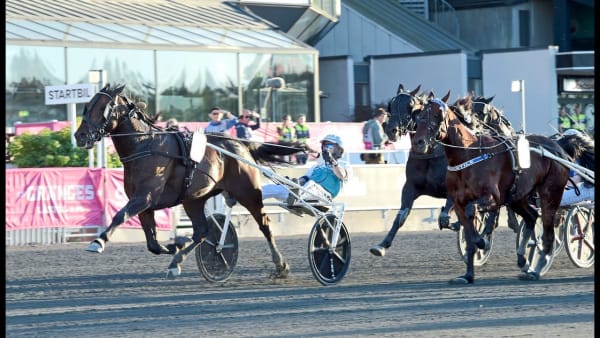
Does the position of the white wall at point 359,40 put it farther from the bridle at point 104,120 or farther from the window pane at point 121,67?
the bridle at point 104,120

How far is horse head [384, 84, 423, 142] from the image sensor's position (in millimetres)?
11430

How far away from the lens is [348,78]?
3353cm

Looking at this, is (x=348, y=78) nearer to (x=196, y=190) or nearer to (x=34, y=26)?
(x=34, y=26)

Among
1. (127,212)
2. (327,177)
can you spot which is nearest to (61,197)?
(327,177)

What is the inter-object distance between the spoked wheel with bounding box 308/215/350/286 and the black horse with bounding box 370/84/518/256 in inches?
16.3

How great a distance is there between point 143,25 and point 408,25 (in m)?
12.8

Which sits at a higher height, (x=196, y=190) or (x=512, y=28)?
(x=512, y=28)

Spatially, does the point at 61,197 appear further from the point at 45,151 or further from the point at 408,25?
the point at 408,25

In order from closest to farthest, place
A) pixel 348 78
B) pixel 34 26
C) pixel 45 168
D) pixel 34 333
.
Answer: pixel 34 333, pixel 45 168, pixel 34 26, pixel 348 78

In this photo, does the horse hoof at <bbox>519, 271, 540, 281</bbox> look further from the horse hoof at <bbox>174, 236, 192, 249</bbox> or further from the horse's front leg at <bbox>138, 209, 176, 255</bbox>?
the horse's front leg at <bbox>138, 209, 176, 255</bbox>

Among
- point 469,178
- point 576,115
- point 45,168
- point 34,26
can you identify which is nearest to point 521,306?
point 469,178

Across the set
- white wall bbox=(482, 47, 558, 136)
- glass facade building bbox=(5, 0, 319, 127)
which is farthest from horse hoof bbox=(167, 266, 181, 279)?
white wall bbox=(482, 47, 558, 136)

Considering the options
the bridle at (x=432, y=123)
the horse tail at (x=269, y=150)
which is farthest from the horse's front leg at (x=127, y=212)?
the bridle at (x=432, y=123)

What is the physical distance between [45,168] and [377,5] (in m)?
23.3
